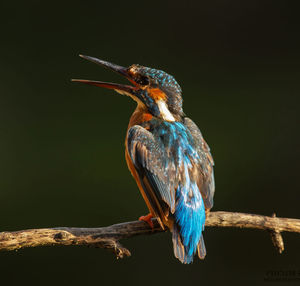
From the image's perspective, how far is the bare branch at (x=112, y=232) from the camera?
1.62 m

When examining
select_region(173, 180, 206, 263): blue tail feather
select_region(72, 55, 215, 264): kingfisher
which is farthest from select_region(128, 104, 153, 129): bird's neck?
select_region(173, 180, 206, 263): blue tail feather

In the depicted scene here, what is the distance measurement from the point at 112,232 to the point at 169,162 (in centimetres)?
36

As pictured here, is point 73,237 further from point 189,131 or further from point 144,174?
point 189,131

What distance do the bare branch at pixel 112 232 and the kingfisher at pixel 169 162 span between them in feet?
0.26

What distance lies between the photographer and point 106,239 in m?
1.75

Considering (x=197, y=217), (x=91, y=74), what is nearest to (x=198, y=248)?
(x=197, y=217)

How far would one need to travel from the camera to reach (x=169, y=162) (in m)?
1.90

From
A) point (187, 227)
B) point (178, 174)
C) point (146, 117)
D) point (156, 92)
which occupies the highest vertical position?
point (156, 92)

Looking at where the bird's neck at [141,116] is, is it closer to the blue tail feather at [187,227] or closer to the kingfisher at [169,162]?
the kingfisher at [169,162]

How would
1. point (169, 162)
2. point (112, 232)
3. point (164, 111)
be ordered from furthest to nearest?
point (164, 111), point (169, 162), point (112, 232)

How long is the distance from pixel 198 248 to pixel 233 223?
0.21 m

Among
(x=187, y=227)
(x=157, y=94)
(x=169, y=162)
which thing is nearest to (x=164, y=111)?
(x=157, y=94)

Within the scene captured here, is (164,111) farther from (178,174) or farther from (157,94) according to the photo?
(178,174)

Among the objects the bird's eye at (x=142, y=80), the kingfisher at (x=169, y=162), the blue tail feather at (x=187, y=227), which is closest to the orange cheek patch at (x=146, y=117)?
the kingfisher at (x=169, y=162)
